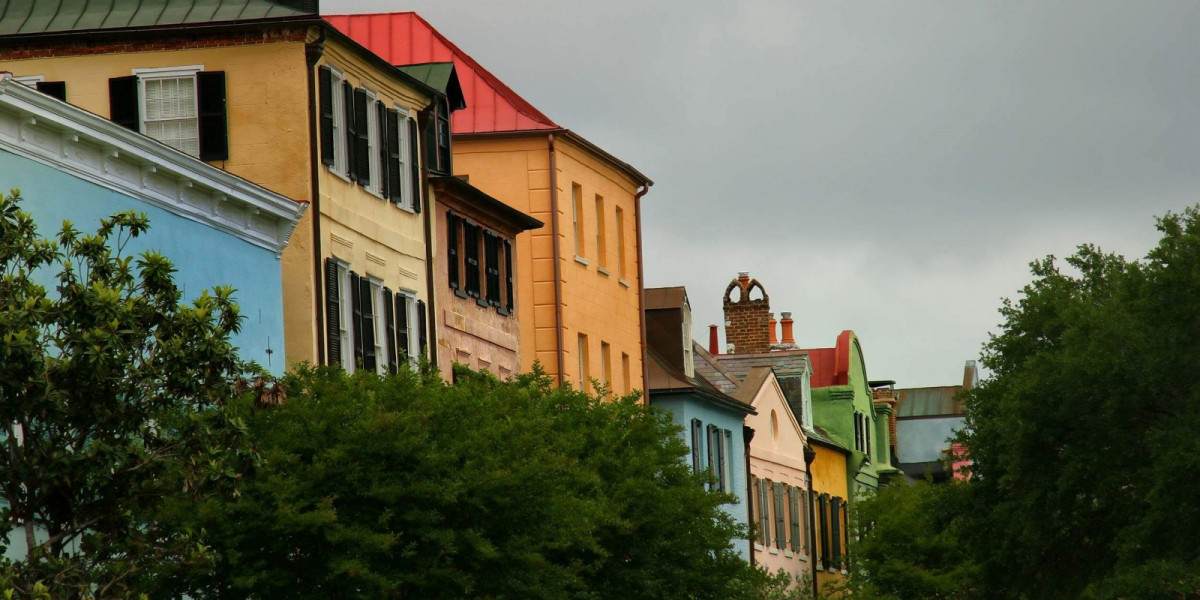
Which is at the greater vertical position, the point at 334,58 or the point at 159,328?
the point at 334,58

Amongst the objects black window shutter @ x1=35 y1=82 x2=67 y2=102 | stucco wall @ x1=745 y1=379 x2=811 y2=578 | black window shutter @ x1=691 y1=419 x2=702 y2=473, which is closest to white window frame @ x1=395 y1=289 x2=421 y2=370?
black window shutter @ x1=35 y1=82 x2=67 y2=102

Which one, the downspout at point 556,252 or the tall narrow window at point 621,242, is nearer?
the downspout at point 556,252

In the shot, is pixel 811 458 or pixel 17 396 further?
pixel 811 458

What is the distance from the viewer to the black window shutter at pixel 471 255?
4109 centimetres

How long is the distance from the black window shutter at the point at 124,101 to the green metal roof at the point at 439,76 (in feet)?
23.6

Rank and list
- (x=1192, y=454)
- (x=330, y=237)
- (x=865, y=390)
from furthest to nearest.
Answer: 1. (x=865, y=390)
2. (x=1192, y=454)
3. (x=330, y=237)

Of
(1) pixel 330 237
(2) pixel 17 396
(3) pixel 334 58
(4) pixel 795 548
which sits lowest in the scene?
(4) pixel 795 548

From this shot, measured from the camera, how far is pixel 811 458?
6725 cm

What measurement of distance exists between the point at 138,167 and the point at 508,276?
54.6ft

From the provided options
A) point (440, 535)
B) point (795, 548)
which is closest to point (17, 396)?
point (440, 535)

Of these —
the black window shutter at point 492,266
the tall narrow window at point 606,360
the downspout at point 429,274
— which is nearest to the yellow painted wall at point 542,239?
the tall narrow window at point 606,360

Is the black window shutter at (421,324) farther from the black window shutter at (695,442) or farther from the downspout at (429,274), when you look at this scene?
the black window shutter at (695,442)

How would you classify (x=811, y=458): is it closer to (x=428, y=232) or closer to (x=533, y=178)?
(x=533, y=178)

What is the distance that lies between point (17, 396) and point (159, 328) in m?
1.65
